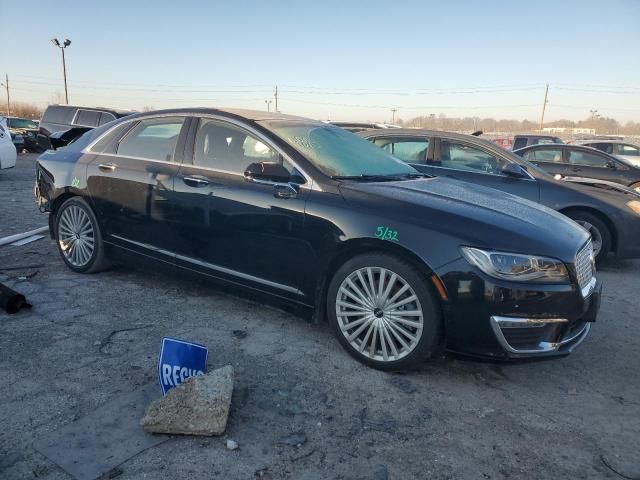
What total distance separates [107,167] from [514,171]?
4.52 m

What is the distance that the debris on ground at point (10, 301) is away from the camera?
3759mm

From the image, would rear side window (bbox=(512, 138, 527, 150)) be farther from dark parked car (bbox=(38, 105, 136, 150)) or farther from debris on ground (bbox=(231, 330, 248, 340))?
debris on ground (bbox=(231, 330, 248, 340))

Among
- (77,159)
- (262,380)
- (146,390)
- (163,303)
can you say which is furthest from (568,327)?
(77,159)

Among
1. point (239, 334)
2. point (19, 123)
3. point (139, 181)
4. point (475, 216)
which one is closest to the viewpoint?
point (475, 216)

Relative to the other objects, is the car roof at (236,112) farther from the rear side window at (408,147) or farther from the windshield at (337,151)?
the rear side window at (408,147)

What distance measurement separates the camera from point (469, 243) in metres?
2.91

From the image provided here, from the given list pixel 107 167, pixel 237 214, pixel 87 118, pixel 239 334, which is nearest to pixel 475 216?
pixel 237 214

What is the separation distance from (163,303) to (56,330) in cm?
84

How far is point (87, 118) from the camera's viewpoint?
1670 cm

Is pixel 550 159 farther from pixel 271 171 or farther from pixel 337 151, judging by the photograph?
pixel 271 171

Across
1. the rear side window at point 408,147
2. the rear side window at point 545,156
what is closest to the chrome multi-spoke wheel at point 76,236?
the rear side window at point 408,147

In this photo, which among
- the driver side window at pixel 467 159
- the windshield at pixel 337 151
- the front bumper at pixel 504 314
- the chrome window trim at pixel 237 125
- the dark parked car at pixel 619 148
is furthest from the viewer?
the dark parked car at pixel 619 148

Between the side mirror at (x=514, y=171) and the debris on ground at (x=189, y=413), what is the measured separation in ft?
15.8

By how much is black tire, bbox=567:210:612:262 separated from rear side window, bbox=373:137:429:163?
6.74ft
